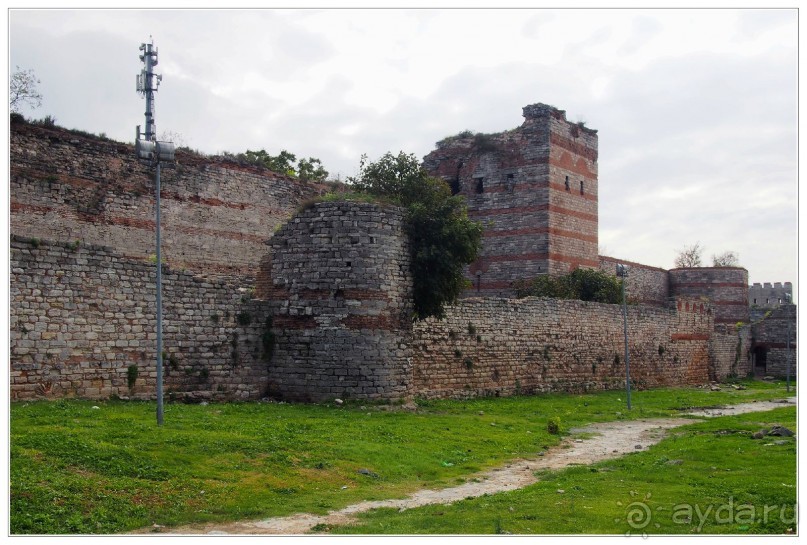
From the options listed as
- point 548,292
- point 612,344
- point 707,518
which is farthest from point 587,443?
point 548,292

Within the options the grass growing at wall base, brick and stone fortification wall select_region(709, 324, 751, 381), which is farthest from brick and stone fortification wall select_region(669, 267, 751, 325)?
the grass growing at wall base

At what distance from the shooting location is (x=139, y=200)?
73.9ft

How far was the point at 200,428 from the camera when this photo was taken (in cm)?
1205

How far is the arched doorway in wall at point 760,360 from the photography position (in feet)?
133

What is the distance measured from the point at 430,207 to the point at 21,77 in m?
12.8

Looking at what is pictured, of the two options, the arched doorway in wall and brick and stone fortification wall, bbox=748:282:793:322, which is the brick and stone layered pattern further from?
brick and stone fortification wall, bbox=748:282:793:322

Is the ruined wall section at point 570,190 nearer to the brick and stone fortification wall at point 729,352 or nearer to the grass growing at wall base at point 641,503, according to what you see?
the brick and stone fortification wall at point 729,352

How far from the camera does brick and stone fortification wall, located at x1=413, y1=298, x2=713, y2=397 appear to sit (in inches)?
798

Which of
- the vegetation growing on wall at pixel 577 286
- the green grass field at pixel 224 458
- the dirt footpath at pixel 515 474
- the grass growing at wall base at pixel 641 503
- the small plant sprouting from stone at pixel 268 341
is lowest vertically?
the dirt footpath at pixel 515 474

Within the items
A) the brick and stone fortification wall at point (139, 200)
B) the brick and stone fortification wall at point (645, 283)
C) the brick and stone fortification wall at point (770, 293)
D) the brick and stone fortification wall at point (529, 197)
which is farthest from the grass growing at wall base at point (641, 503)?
the brick and stone fortification wall at point (770, 293)

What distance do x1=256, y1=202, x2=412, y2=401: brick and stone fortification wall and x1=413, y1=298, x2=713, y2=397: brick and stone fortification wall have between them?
9.41 feet

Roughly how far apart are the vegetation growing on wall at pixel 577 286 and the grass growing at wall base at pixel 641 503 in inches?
704

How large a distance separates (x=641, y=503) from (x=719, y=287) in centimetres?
4093

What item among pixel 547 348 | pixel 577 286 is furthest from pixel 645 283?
pixel 547 348
